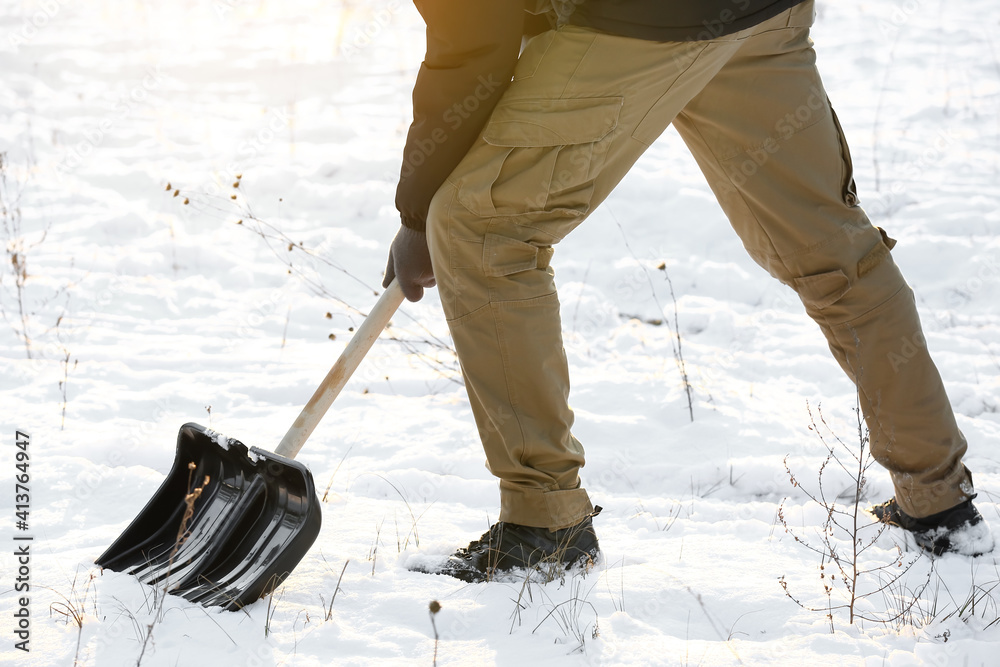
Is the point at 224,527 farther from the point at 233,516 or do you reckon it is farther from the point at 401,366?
the point at 401,366

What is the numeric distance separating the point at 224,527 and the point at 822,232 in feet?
5.09

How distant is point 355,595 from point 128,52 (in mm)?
7392

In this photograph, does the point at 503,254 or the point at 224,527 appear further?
the point at 224,527

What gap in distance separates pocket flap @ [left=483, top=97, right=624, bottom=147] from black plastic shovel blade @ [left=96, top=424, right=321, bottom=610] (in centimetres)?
81

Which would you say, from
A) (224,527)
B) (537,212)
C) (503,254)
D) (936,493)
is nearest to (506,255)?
(503,254)

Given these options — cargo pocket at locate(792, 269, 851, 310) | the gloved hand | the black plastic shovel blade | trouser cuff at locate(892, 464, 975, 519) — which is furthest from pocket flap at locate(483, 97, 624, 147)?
trouser cuff at locate(892, 464, 975, 519)

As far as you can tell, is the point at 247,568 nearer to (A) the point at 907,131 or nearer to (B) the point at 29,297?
(B) the point at 29,297

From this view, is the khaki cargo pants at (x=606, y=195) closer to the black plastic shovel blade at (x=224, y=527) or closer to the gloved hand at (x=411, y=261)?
the gloved hand at (x=411, y=261)

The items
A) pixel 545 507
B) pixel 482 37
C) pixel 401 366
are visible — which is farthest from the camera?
pixel 401 366

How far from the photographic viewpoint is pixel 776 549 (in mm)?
2018

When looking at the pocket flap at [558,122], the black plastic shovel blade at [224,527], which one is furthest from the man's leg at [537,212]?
the black plastic shovel blade at [224,527]

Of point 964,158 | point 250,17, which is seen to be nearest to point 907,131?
point 964,158

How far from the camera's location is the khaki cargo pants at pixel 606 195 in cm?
158

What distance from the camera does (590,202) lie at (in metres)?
1.67
